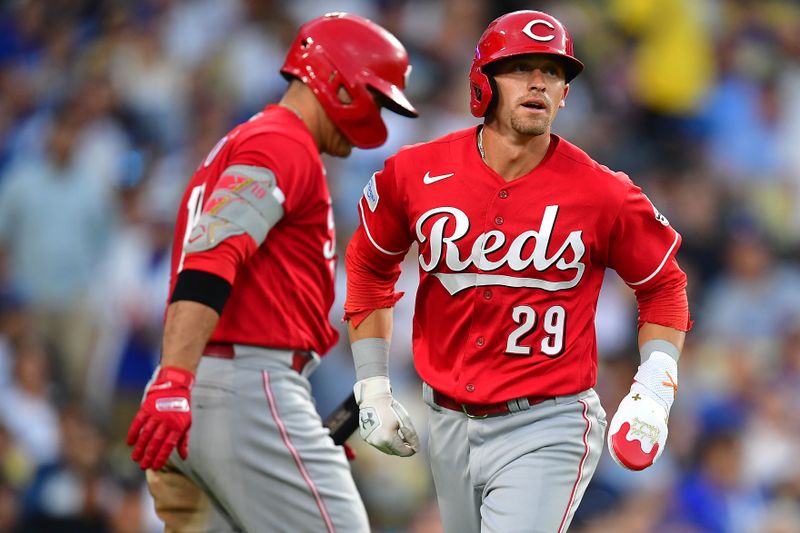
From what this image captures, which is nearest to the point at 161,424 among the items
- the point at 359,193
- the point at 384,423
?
the point at 384,423

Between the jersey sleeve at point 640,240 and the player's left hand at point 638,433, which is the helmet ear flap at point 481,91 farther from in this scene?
the player's left hand at point 638,433

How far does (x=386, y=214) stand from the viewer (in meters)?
4.07

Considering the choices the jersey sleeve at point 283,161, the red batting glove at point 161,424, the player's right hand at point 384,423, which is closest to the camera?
the red batting glove at point 161,424

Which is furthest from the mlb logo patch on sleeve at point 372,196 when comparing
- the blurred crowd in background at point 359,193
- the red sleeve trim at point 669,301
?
the blurred crowd in background at point 359,193

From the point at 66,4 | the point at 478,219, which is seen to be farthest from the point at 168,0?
the point at 478,219

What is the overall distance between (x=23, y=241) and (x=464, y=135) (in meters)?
4.83

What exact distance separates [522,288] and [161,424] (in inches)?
44.6

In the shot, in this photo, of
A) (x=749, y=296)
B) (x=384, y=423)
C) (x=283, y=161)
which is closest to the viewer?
(x=384, y=423)

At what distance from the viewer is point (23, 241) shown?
26.7 feet

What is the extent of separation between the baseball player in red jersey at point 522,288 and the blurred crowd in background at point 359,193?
3.22 metres

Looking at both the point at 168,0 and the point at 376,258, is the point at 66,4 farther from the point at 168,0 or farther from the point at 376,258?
the point at 376,258

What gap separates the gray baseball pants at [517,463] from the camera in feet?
12.1

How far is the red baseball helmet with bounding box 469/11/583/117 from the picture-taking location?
12.6ft

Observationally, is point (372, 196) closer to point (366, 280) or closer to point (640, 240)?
point (366, 280)
